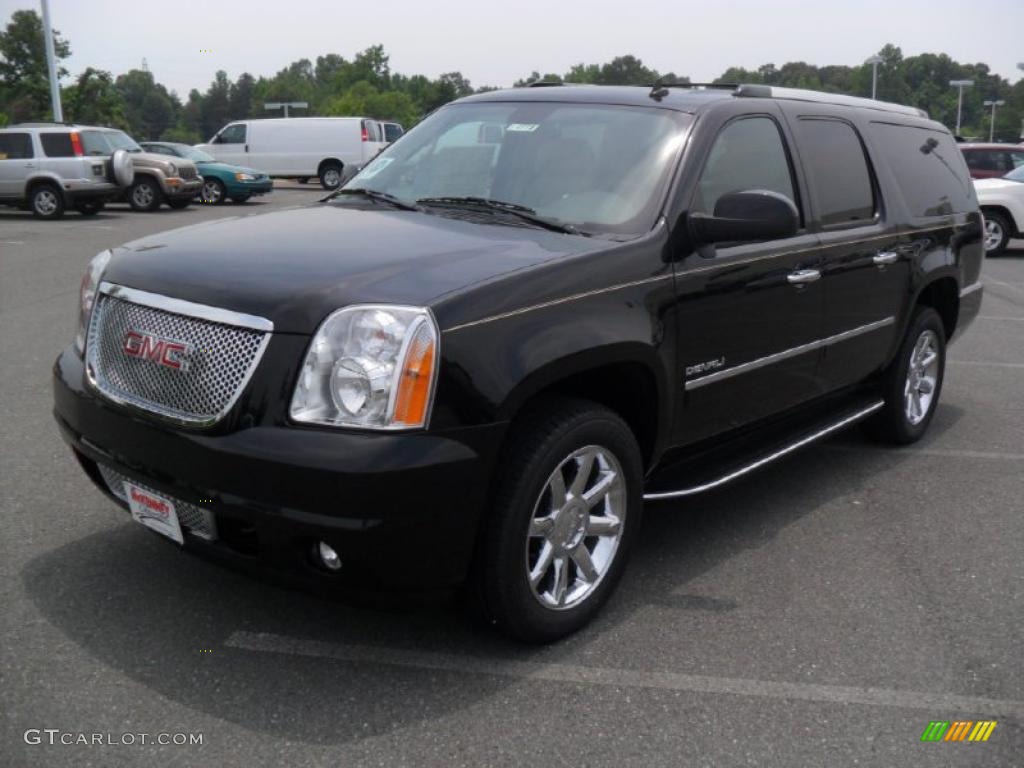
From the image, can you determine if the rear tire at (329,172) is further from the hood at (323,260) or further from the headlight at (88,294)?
the headlight at (88,294)

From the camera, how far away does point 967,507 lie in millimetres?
4895

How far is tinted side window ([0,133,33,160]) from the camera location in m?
19.8

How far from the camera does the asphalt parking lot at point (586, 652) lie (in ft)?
9.50

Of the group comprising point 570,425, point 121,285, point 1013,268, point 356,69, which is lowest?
point 1013,268

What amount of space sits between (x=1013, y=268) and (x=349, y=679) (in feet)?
48.7

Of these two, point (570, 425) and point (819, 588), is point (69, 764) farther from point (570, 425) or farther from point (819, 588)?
point (819, 588)

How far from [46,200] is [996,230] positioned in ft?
56.3

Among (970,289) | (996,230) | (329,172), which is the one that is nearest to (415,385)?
(970,289)

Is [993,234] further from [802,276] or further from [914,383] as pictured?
[802,276]

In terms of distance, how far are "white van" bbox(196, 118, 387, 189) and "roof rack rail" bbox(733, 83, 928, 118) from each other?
90.2ft

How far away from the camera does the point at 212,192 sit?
1006 inches

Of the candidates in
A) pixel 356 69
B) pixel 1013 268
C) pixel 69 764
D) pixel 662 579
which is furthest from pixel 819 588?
pixel 356 69

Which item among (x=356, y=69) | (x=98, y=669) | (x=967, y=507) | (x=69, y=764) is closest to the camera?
(x=69, y=764)

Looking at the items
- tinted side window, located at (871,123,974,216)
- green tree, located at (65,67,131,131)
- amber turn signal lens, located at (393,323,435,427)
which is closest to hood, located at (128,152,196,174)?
tinted side window, located at (871,123,974,216)
